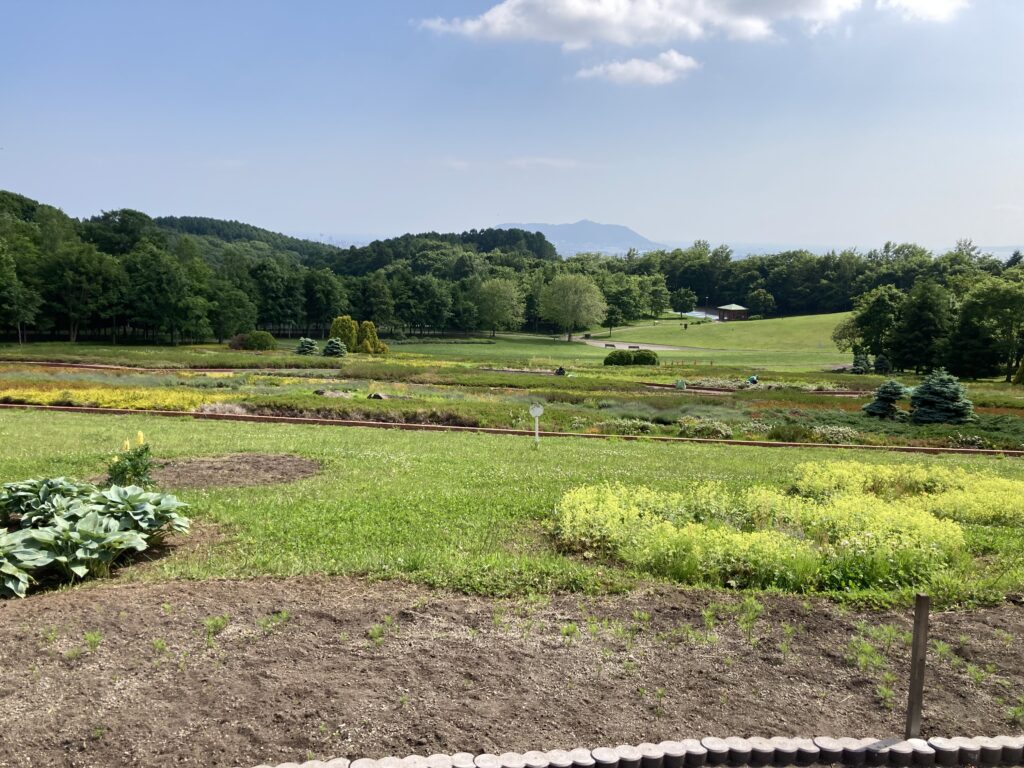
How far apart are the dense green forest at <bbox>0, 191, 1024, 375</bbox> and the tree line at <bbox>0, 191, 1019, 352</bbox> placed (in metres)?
0.19

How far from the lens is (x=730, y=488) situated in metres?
11.0

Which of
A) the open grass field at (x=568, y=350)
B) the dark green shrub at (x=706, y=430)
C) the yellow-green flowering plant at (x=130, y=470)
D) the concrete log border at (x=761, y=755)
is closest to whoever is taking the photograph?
the concrete log border at (x=761, y=755)

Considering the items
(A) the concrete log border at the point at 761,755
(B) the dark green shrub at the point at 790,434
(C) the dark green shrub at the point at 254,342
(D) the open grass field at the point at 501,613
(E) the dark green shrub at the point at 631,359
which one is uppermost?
(C) the dark green shrub at the point at 254,342

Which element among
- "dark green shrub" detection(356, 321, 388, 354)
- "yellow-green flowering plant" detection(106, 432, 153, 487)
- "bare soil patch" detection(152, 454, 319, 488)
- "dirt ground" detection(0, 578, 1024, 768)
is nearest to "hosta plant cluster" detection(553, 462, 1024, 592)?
"dirt ground" detection(0, 578, 1024, 768)

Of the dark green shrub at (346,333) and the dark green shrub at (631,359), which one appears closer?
the dark green shrub at (631,359)

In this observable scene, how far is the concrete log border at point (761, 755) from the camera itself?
4016 mm

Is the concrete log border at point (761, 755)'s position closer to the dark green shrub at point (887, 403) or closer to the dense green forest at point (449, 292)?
the dark green shrub at point (887, 403)

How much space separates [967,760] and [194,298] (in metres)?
68.5

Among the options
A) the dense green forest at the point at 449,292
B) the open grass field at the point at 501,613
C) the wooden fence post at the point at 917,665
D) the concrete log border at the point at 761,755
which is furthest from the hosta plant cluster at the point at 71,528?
the dense green forest at the point at 449,292

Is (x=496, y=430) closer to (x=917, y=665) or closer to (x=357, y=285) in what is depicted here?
(x=917, y=665)

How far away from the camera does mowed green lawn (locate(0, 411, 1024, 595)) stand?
270 inches

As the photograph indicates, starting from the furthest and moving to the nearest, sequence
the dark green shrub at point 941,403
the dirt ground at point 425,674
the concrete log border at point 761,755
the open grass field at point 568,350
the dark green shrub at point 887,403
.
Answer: the open grass field at point 568,350, the dark green shrub at point 887,403, the dark green shrub at point 941,403, the dirt ground at point 425,674, the concrete log border at point 761,755

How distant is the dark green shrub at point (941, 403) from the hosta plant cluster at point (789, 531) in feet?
43.6

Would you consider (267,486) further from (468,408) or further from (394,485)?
(468,408)
